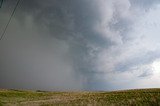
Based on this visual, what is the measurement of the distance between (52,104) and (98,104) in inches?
460

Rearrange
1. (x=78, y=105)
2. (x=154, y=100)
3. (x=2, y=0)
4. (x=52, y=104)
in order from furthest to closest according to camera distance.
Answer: (x=52, y=104) → (x=78, y=105) → (x=154, y=100) → (x=2, y=0)

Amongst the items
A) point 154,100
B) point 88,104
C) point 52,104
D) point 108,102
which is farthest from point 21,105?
point 154,100

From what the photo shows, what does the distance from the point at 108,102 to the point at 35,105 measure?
58.5 feet

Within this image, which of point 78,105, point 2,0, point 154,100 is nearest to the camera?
point 2,0

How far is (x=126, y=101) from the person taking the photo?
57.3 m

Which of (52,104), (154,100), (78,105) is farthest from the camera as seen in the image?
(52,104)

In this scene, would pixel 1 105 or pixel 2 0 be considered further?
pixel 1 105

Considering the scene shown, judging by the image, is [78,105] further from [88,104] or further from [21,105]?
[21,105]

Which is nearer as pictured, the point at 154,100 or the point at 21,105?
the point at 154,100

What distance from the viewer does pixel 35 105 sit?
60062 mm

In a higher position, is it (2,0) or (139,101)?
(2,0)

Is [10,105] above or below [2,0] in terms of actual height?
below

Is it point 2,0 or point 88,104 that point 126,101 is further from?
point 2,0

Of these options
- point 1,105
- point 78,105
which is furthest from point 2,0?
point 1,105
